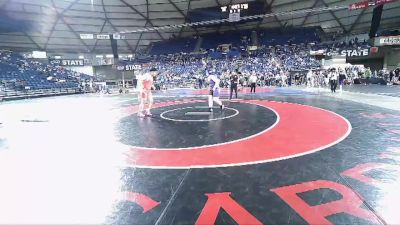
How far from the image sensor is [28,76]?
31.6m

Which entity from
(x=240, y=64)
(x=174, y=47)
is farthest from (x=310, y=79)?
(x=174, y=47)

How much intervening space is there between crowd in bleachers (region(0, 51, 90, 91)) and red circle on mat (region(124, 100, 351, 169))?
2727 centimetres

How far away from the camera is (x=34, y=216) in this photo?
312 centimetres

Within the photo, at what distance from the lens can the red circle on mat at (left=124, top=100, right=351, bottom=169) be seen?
482 centimetres

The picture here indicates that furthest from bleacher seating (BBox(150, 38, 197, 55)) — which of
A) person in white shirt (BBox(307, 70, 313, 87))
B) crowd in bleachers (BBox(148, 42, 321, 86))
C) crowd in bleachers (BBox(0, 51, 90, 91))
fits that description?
person in white shirt (BBox(307, 70, 313, 87))

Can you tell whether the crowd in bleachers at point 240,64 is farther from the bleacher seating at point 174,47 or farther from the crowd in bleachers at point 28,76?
the crowd in bleachers at point 28,76

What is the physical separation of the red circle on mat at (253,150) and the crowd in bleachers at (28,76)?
27.3m

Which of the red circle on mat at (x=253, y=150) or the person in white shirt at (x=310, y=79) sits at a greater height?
the person in white shirt at (x=310, y=79)

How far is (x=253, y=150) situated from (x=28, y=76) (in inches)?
1349

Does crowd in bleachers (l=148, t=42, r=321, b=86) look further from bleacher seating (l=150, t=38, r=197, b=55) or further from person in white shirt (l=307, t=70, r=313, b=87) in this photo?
person in white shirt (l=307, t=70, r=313, b=87)

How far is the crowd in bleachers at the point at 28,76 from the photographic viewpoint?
2751 cm

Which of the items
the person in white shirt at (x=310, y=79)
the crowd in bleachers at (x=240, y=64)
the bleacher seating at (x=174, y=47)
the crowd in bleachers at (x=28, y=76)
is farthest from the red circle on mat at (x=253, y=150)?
the bleacher seating at (x=174, y=47)

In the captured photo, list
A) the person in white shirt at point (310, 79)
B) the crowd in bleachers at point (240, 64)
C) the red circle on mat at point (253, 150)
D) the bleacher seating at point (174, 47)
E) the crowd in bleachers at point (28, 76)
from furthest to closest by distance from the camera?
the bleacher seating at point (174, 47)
the crowd in bleachers at point (240, 64)
the crowd in bleachers at point (28, 76)
the person in white shirt at point (310, 79)
the red circle on mat at point (253, 150)

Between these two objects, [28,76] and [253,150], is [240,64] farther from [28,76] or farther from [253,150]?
[253,150]
